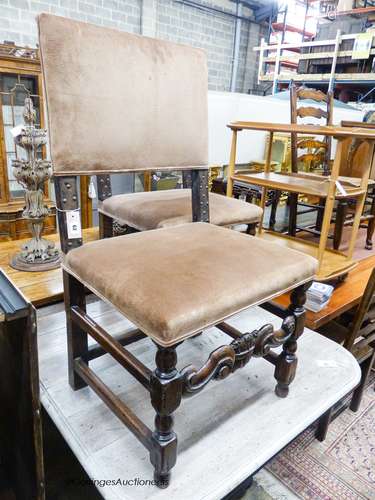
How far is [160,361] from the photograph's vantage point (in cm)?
62

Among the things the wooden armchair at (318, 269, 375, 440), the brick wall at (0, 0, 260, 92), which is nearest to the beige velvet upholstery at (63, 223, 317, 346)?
the wooden armchair at (318, 269, 375, 440)

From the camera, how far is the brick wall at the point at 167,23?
334cm

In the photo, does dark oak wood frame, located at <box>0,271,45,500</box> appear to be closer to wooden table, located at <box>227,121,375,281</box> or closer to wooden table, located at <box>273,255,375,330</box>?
wooden table, located at <box>273,255,375,330</box>

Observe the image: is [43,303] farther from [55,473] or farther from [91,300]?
[55,473]

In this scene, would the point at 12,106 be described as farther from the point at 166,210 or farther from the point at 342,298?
the point at 342,298

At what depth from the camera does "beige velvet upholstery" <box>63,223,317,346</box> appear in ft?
2.01

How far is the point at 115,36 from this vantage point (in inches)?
34.9

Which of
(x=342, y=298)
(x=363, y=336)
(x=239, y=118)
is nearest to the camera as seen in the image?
(x=363, y=336)

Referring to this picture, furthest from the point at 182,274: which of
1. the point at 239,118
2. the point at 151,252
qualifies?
the point at 239,118

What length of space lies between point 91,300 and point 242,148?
7.29 ft

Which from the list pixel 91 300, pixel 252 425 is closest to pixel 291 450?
pixel 252 425

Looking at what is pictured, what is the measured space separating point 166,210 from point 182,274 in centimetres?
61

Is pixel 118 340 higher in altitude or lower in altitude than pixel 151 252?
lower

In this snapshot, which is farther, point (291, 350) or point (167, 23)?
point (167, 23)
